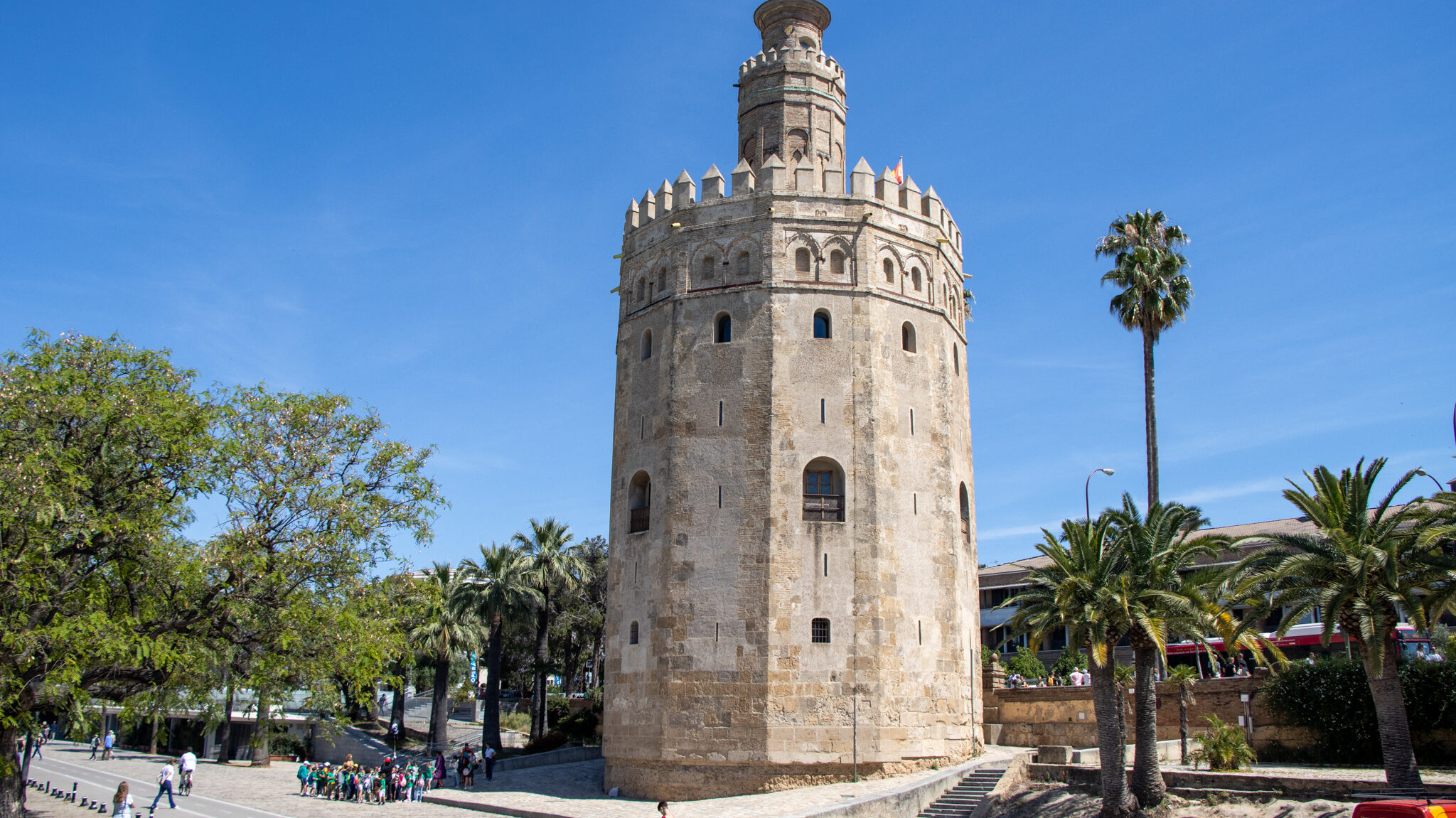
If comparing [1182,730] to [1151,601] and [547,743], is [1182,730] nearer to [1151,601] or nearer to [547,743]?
[1151,601]

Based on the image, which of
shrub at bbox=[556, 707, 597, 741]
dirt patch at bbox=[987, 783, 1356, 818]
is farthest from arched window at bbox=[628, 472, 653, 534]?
shrub at bbox=[556, 707, 597, 741]

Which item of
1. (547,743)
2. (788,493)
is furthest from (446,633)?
(788,493)

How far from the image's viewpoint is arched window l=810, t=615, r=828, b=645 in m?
23.3

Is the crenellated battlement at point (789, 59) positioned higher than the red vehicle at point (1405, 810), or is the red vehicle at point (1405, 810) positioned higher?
the crenellated battlement at point (789, 59)

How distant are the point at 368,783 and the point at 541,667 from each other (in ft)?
38.0

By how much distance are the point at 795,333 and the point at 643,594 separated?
716cm

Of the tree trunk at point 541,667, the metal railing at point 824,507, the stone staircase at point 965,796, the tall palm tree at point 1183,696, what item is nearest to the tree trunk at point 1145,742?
the stone staircase at point 965,796

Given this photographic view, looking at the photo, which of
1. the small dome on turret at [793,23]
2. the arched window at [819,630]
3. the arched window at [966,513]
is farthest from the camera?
the small dome on turret at [793,23]

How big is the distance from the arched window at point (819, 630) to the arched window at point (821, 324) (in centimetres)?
673

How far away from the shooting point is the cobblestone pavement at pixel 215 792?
23078mm

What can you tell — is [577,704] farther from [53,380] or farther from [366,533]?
[53,380]

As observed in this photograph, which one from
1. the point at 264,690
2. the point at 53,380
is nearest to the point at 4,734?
the point at 264,690

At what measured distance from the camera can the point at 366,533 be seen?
1794cm

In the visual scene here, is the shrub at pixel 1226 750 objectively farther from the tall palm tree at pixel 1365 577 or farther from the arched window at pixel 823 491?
the arched window at pixel 823 491
